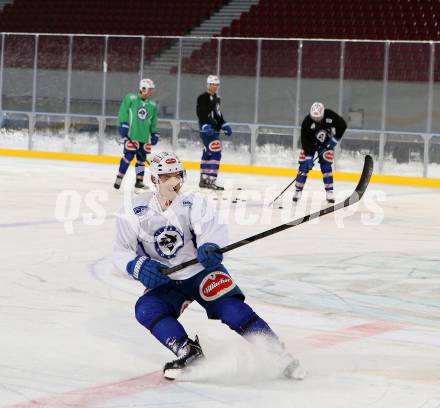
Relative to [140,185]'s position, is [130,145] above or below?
above

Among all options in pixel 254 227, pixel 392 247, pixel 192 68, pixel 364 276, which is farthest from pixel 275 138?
pixel 364 276

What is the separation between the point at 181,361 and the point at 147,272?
0.36m

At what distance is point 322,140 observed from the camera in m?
12.8

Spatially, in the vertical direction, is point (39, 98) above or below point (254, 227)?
above

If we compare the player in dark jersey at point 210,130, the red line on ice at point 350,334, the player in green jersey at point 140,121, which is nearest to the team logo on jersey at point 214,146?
the player in dark jersey at point 210,130

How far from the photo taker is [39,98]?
19859 mm

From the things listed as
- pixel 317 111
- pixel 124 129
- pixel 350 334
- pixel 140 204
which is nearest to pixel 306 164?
pixel 317 111

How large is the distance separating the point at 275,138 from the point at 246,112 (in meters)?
0.85

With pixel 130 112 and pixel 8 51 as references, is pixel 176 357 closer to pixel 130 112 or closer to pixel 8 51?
pixel 130 112

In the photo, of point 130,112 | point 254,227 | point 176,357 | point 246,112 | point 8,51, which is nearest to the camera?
point 176,357

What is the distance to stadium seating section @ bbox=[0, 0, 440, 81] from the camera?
17.4 meters

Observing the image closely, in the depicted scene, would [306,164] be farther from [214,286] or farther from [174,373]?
[174,373]

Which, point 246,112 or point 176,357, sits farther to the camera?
point 246,112

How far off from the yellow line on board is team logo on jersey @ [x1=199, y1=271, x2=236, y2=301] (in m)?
12.4
